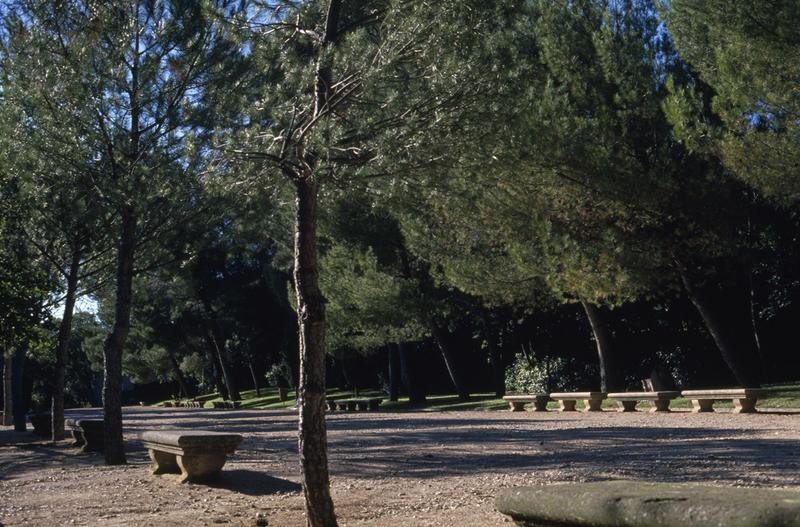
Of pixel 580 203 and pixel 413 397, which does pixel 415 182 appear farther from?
pixel 413 397

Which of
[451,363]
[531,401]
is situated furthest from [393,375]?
[531,401]

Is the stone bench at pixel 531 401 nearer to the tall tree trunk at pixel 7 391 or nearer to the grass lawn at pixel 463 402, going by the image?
the grass lawn at pixel 463 402

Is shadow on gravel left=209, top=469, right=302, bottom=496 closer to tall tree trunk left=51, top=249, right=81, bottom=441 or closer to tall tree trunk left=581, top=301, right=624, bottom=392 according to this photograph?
tall tree trunk left=51, top=249, right=81, bottom=441

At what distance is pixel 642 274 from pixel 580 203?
7.08 feet

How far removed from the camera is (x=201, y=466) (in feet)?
35.5

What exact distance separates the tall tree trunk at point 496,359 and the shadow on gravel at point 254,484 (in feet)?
68.8

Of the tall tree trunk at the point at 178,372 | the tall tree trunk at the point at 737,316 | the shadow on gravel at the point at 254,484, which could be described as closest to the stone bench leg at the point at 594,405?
the tall tree trunk at the point at 737,316

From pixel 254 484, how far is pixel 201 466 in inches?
28.0

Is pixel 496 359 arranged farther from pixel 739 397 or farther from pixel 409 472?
pixel 409 472

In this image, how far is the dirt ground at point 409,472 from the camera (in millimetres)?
8773

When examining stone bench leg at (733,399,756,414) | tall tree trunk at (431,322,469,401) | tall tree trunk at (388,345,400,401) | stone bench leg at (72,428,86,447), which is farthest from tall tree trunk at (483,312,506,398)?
stone bench leg at (72,428,86,447)

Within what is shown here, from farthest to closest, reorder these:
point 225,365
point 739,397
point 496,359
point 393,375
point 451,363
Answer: point 225,365, point 393,375, point 496,359, point 451,363, point 739,397

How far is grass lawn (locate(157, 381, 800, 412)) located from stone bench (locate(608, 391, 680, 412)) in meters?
1.16

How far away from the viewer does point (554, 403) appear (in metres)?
28.3
